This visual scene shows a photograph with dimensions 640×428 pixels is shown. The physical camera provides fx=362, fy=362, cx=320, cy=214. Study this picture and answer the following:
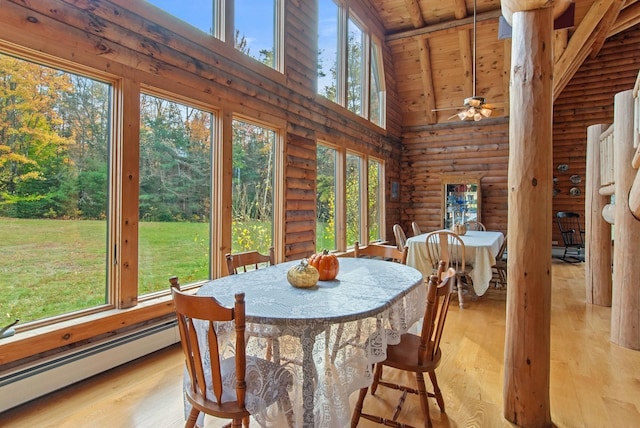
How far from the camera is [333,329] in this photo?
1544 mm

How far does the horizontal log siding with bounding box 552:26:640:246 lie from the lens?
814cm

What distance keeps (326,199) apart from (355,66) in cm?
260

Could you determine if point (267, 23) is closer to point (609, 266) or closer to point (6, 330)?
point (6, 330)

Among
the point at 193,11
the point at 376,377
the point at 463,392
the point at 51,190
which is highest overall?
the point at 193,11

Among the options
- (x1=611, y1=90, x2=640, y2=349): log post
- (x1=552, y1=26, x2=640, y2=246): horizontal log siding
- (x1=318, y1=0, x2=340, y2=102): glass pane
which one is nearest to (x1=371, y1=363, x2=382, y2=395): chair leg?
(x1=611, y1=90, x2=640, y2=349): log post

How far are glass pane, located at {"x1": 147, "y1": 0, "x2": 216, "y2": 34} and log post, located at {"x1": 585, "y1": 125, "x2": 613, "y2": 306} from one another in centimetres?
434

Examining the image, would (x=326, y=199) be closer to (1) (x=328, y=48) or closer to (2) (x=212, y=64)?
(1) (x=328, y=48)

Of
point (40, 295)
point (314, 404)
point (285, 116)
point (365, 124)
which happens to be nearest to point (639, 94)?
point (314, 404)

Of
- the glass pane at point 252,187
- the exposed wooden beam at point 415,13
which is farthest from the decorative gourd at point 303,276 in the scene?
the exposed wooden beam at point 415,13

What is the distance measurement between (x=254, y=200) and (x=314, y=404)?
277cm

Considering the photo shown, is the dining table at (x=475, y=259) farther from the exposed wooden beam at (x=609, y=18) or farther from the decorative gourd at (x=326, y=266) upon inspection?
the exposed wooden beam at (x=609, y=18)

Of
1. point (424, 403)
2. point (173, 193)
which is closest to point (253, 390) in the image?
point (424, 403)

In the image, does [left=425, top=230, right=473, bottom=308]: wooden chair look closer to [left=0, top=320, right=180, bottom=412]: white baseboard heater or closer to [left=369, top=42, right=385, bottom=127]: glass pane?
[left=0, top=320, right=180, bottom=412]: white baseboard heater

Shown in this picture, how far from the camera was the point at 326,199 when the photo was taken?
5.48m
